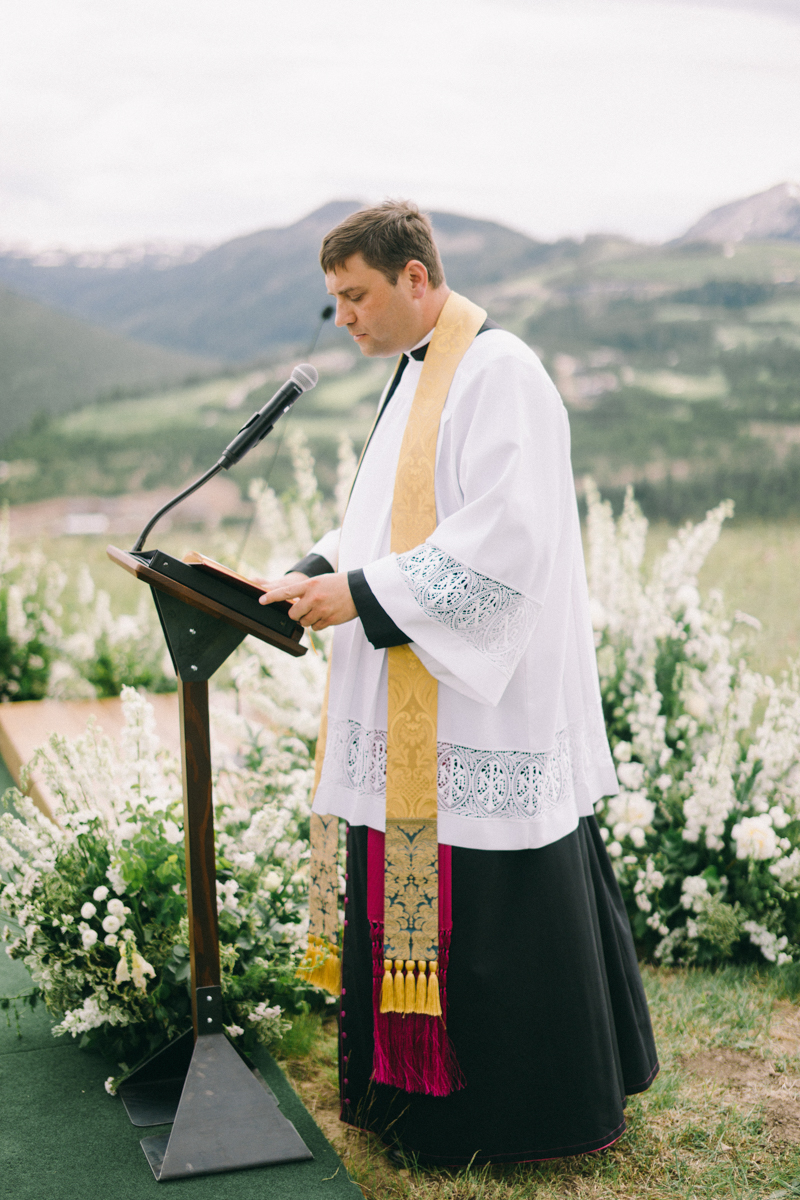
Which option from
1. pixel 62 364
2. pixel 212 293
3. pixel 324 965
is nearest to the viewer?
pixel 324 965

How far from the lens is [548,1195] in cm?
213

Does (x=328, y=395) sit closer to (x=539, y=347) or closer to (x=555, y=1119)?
(x=539, y=347)

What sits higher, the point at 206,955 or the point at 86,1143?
the point at 206,955

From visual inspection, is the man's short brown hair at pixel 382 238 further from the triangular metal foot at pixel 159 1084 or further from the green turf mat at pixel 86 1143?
the green turf mat at pixel 86 1143

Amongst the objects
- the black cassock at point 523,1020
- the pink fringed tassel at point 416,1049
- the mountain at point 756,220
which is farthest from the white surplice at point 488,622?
the mountain at point 756,220

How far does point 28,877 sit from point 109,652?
307 cm

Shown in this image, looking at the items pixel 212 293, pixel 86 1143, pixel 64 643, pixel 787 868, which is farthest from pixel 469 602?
pixel 212 293

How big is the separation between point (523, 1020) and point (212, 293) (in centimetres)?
1635

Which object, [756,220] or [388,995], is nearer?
[388,995]

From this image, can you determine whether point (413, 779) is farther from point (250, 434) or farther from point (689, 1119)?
point (689, 1119)

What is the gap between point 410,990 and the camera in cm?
204

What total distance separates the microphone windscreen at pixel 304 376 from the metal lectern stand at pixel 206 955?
41 cm

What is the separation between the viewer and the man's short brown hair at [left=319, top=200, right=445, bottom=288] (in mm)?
2023

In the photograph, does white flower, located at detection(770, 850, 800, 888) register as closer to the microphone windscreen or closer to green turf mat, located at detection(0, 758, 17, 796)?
the microphone windscreen
